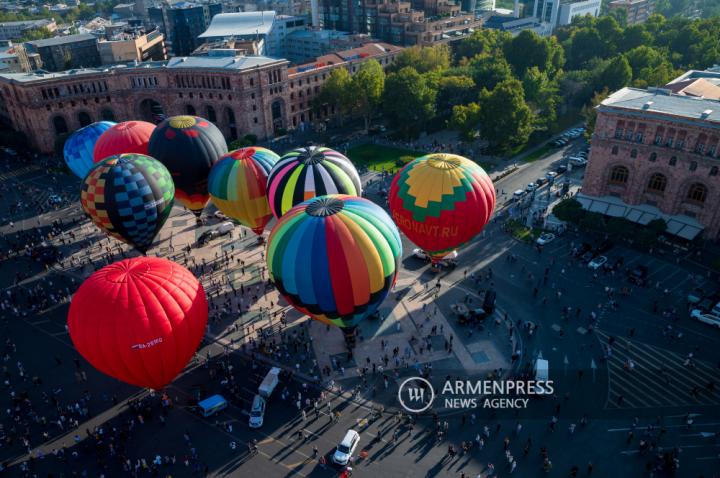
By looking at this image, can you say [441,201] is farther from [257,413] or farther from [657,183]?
[657,183]

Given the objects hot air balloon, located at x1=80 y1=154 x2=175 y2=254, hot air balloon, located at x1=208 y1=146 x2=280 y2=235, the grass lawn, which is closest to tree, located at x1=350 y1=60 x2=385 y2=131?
the grass lawn

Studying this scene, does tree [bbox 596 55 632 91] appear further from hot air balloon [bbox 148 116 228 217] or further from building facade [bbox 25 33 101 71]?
building facade [bbox 25 33 101 71]

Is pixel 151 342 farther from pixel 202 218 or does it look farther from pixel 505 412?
pixel 202 218

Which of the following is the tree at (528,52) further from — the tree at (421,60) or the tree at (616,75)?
the tree at (421,60)

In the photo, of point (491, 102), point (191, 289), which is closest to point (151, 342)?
point (191, 289)

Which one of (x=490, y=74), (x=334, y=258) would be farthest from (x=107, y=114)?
(x=334, y=258)
